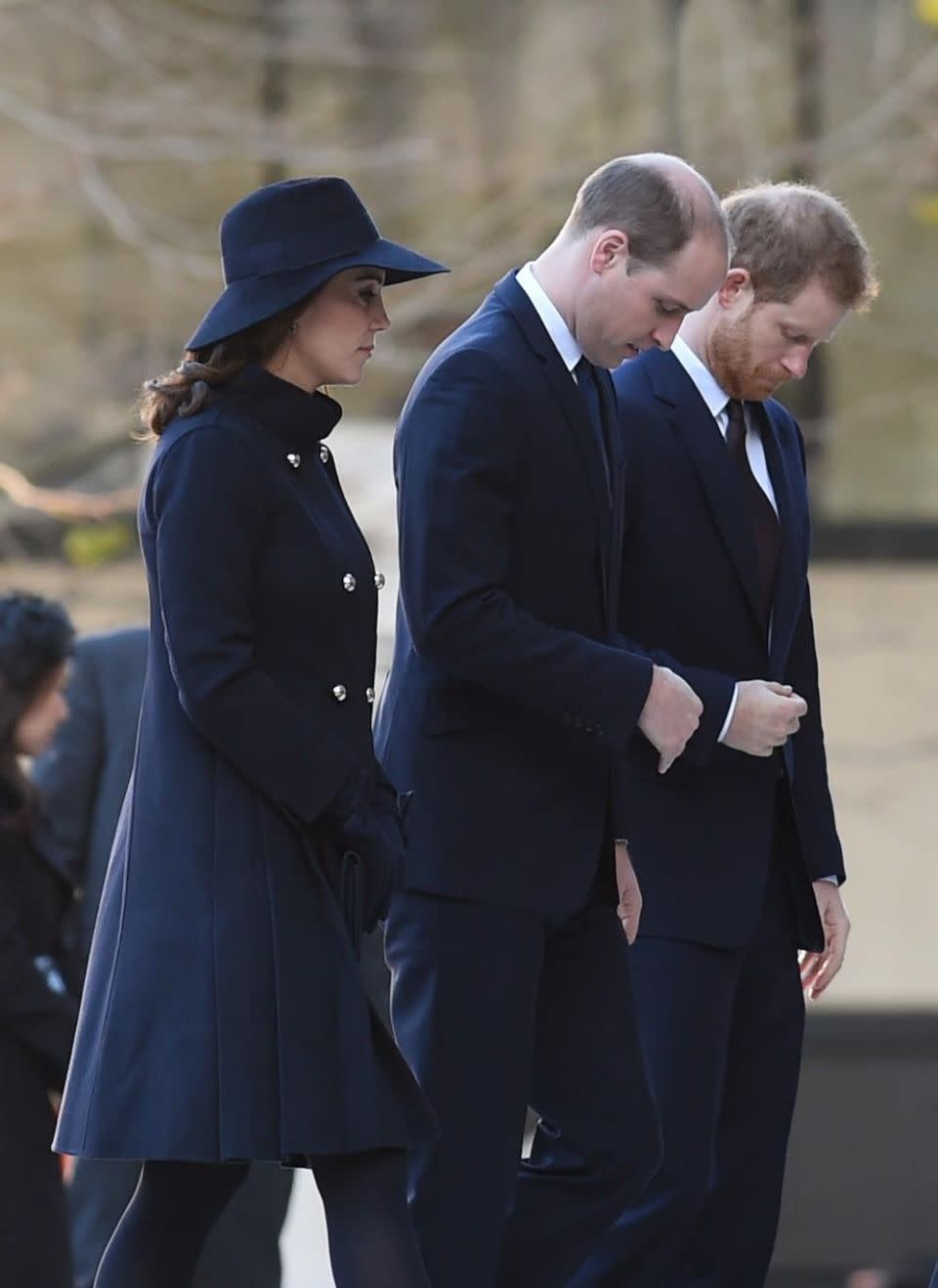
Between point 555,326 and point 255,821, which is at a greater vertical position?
point 555,326

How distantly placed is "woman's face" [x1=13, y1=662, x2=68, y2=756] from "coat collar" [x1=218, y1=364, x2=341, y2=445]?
1.17 meters

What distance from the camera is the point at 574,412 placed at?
2.97 metres

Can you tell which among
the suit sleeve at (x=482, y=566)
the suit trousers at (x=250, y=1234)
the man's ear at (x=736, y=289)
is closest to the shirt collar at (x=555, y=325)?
the suit sleeve at (x=482, y=566)

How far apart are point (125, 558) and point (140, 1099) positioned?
4.05 meters

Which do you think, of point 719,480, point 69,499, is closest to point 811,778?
point 719,480

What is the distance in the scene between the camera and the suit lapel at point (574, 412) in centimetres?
296

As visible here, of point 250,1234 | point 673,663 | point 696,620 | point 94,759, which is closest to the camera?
point 673,663

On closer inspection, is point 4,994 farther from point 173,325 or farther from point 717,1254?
point 173,325

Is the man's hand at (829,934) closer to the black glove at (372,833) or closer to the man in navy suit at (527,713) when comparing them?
the man in navy suit at (527,713)

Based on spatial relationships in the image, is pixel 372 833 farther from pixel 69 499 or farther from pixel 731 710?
pixel 69 499

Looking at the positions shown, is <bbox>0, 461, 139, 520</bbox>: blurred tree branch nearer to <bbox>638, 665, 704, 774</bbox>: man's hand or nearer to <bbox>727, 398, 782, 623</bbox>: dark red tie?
<bbox>727, 398, 782, 623</bbox>: dark red tie

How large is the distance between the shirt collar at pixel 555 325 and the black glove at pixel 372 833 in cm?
59

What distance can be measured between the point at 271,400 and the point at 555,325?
0.42 metres

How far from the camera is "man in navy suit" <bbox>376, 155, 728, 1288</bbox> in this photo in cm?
288
